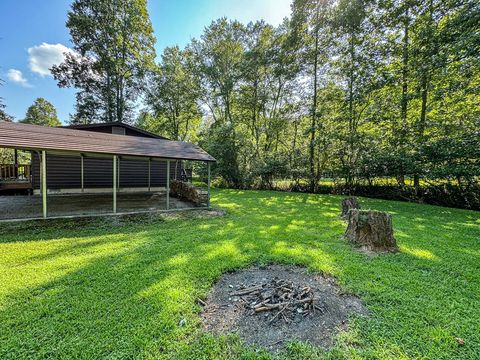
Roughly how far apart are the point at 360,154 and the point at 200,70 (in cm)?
1555

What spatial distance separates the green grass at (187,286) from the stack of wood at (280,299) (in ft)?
1.29

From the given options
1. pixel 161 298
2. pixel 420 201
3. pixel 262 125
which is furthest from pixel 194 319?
pixel 262 125

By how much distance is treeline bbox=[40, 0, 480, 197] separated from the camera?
8.94m

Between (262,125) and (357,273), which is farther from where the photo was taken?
(262,125)

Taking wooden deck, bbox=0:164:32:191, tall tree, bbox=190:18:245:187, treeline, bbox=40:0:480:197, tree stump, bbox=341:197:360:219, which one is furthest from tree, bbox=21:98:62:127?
tree stump, bbox=341:197:360:219

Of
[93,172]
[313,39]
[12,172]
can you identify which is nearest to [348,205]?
[313,39]

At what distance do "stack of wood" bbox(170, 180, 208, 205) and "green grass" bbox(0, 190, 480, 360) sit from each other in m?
2.96

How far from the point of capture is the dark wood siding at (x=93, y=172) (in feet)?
35.9

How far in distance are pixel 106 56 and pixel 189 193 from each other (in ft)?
49.3

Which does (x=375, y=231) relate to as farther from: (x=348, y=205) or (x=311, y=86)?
(x=311, y=86)

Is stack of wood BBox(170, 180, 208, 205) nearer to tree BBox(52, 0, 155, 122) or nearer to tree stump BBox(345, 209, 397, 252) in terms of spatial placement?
tree stump BBox(345, 209, 397, 252)

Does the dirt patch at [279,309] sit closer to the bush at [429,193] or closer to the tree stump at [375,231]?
the tree stump at [375,231]

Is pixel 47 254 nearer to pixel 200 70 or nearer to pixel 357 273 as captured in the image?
pixel 357 273

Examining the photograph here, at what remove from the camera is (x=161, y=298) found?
255cm
